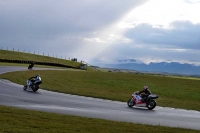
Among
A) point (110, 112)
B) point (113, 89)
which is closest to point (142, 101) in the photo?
point (110, 112)

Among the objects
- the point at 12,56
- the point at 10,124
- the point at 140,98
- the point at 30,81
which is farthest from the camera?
the point at 12,56

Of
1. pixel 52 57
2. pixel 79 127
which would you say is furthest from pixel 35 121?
pixel 52 57

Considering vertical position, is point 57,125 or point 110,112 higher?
point 57,125

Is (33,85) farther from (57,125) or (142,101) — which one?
(57,125)

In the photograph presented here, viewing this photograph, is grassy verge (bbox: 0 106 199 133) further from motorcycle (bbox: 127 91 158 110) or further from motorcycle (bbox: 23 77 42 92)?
motorcycle (bbox: 23 77 42 92)

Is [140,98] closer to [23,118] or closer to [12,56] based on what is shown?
[23,118]

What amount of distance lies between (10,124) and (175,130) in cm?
624

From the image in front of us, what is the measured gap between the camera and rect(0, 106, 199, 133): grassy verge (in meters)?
11.7

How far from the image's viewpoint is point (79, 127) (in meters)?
12.8

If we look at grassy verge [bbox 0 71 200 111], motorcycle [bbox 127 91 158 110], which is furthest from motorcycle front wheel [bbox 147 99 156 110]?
grassy verge [bbox 0 71 200 111]

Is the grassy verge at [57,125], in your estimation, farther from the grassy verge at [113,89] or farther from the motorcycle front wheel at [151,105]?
the grassy verge at [113,89]

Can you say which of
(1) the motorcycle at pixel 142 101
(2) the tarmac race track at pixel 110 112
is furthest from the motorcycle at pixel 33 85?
(1) the motorcycle at pixel 142 101

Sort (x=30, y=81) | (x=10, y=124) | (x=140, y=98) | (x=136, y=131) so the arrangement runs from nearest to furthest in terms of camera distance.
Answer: (x=10, y=124), (x=136, y=131), (x=140, y=98), (x=30, y=81)

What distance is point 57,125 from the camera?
1273 centimetres
